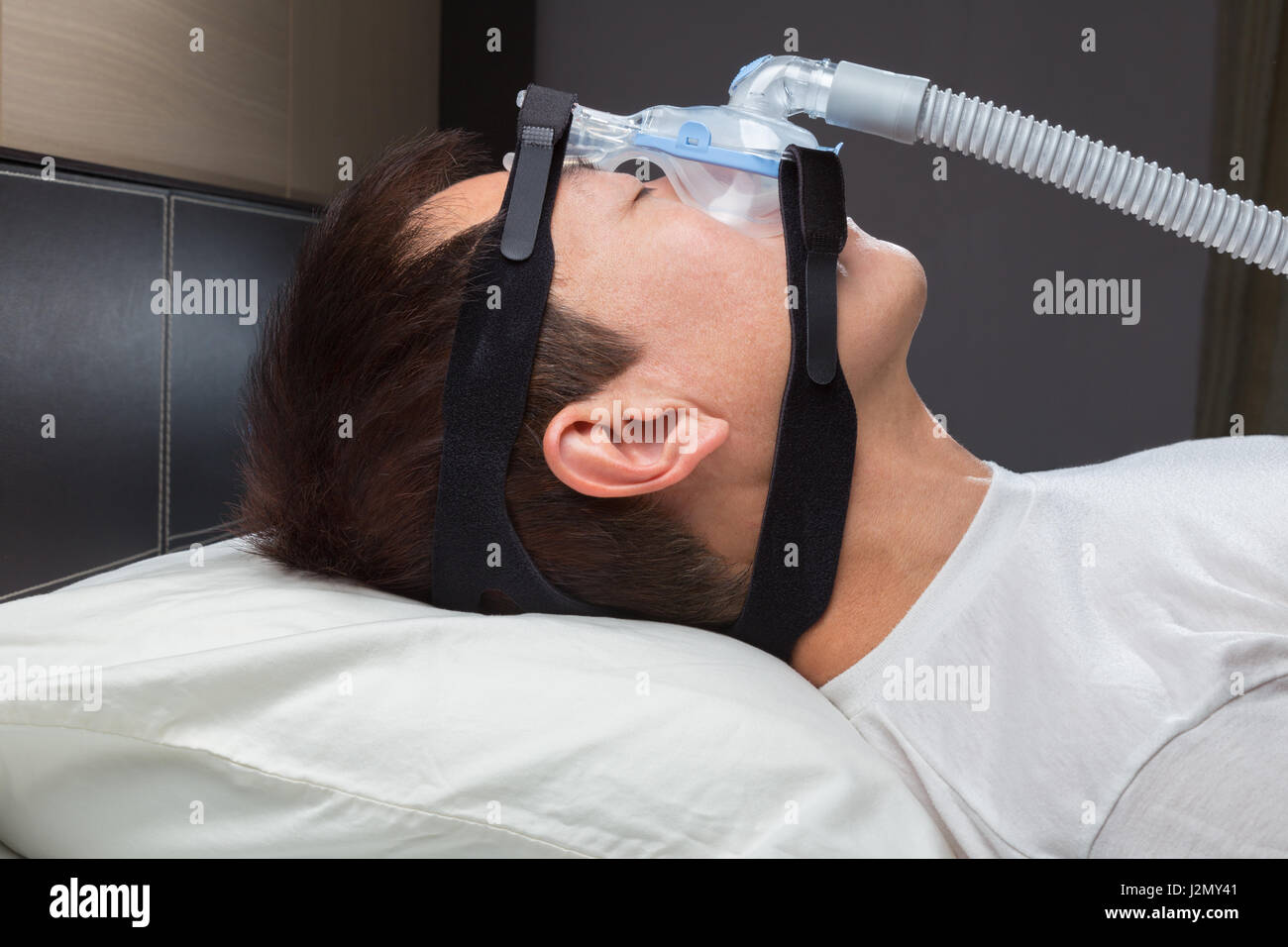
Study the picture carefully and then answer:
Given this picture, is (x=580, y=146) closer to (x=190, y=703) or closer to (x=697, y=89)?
(x=190, y=703)

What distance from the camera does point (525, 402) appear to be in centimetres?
88

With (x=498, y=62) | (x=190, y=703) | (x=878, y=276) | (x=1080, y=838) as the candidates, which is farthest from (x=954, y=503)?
(x=498, y=62)

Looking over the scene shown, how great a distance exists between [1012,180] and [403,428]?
2.33m

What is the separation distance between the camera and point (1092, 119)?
2660 millimetres

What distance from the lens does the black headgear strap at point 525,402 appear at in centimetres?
88

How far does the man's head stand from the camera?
2.93 feet

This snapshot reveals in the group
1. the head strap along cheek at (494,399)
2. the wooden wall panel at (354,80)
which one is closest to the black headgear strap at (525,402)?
the head strap along cheek at (494,399)

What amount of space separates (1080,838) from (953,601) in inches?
9.1

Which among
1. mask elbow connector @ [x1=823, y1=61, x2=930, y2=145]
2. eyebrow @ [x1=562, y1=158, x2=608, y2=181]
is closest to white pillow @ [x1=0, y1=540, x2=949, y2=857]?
eyebrow @ [x1=562, y1=158, x2=608, y2=181]

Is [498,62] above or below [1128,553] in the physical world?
above

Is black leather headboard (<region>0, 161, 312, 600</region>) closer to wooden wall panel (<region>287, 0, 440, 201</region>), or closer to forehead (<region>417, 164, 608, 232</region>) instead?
wooden wall panel (<region>287, 0, 440, 201</region>)

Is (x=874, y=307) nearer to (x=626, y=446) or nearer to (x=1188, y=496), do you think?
(x=626, y=446)

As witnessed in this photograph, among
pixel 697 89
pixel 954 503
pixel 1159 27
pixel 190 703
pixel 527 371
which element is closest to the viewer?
pixel 190 703

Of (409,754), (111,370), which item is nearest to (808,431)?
(409,754)
